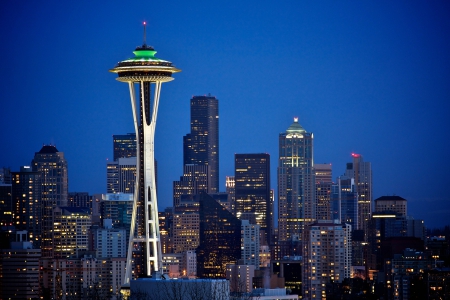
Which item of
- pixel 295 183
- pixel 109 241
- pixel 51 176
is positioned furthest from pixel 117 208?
pixel 295 183

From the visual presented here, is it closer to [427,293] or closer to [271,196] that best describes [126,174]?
[271,196]

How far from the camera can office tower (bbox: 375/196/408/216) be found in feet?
392

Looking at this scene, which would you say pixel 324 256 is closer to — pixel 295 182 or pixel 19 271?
pixel 19 271

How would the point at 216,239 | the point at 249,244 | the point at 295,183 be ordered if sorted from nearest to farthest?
the point at 249,244, the point at 216,239, the point at 295,183

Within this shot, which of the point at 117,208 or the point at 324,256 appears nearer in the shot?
the point at 324,256

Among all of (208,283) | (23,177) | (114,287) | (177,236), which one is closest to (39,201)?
(23,177)

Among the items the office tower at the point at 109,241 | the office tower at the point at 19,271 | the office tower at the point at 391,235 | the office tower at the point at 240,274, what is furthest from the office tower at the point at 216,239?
the office tower at the point at 19,271

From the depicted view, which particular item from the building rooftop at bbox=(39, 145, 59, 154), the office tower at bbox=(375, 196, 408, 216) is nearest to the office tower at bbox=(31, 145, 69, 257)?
the building rooftop at bbox=(39, 145, 59, 154)

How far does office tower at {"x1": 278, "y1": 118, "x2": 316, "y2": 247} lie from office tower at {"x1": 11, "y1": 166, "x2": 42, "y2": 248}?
79.0 ft

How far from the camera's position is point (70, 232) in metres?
97.6

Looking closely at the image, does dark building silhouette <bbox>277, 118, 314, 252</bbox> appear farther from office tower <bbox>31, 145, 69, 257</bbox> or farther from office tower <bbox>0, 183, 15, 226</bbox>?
office tower <bbox>0, 183, 15, 226</bbox>

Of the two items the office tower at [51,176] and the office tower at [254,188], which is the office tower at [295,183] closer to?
the office tower at [254,188]

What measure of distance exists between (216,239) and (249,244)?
2704 mm

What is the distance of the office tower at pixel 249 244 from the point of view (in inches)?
4134
